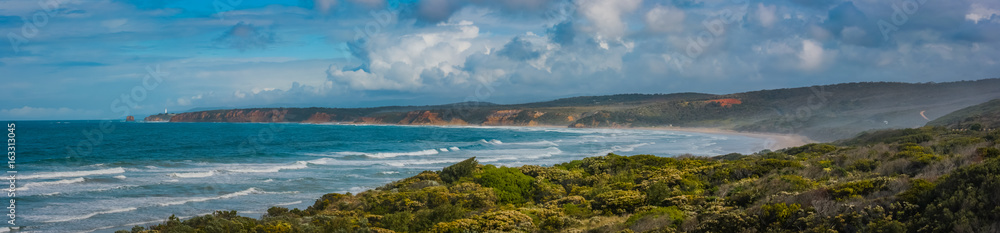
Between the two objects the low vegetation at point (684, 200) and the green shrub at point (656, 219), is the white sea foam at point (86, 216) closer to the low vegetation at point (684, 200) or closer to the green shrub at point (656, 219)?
the low vegetation at point (684, 200)

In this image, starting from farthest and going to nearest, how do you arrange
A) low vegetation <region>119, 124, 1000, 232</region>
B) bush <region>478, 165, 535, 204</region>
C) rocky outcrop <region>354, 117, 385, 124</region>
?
rocky outcrop <region>354, 117, 385, 124</region>, bush <region>478, 165, 535, 204</region>, low vegetation <region>119, 124, 1000, 232</region>

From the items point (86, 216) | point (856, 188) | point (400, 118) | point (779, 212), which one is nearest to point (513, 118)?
point (400, 118)

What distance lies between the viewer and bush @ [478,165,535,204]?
41.1ft

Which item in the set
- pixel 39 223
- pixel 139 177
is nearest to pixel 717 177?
pixel 39 223

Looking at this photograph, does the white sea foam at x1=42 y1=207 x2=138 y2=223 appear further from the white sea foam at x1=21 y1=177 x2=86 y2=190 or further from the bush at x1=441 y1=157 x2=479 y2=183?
the bush at x1=441 y1=157 x2=479 y2=183

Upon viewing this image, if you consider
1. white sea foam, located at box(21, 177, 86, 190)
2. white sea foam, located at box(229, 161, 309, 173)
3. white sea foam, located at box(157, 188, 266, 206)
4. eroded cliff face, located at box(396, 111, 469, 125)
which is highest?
eroded cliff face, located at box(396, 111, 469, 125)

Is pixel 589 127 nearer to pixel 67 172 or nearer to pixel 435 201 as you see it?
pixel 67 172

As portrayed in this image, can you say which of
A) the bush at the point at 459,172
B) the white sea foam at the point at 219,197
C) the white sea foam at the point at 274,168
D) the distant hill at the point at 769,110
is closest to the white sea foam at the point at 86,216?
the white sea foam at the point at 219,197

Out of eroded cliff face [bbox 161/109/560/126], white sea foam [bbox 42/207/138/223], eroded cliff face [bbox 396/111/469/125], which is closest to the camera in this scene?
white sea foam [bbox 42/207/138/223]

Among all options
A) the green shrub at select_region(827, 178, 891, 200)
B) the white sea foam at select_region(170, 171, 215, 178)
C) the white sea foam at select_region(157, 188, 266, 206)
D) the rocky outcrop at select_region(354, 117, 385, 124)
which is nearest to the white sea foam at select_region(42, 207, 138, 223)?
the white sea foam at select_region(157, 188, 266, 206)

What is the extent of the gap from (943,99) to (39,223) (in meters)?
121

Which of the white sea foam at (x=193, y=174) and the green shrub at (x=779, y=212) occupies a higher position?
the green shrub at (x=779, y=212)

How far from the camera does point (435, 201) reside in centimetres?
1089

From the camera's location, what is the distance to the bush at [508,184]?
1253 centimetres
